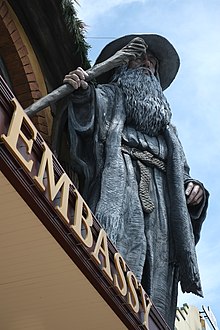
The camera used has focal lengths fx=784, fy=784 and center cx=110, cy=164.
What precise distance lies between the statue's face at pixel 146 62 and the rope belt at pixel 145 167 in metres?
1.06

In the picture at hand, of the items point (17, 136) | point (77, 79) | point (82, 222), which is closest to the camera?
point (17, 136)

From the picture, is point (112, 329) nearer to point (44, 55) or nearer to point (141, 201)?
point (141, 201)

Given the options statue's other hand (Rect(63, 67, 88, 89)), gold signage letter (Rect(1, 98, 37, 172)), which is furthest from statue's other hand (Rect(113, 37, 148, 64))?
gold signage letter (Rect(1, 98, 37, 172))

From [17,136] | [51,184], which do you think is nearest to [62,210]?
[51,184]

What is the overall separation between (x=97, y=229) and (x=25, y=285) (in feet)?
1.49

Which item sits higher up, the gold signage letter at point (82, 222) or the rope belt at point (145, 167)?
the rope belt at point (145, 167)

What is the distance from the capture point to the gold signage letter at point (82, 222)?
11.8 feet

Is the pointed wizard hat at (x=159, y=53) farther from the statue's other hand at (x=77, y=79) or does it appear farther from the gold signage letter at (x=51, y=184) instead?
the gold signage letter at (x=51, y=184)

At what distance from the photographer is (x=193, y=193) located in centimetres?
605

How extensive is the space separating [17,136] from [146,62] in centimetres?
360

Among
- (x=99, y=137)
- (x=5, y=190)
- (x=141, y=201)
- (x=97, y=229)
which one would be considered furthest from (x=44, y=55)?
(x=5, y=190)

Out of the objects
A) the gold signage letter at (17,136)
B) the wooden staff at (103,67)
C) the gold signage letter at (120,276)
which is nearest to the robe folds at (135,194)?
the wooden staff at (103,67)

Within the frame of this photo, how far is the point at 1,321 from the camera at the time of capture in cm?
400

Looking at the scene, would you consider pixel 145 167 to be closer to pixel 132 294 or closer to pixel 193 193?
pixel 193 193
